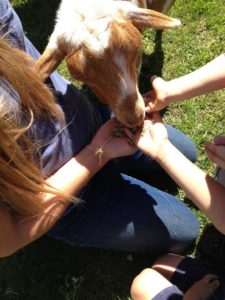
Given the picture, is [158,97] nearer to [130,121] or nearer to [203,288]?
[130,121]

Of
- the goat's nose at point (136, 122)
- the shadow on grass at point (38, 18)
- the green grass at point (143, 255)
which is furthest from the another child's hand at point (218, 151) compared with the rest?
the shadow on grass at point (38, 18)

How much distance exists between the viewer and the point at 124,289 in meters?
3.38

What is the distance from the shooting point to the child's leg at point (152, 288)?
2.93m

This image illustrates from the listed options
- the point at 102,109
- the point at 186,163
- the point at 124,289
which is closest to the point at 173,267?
the point at 124,289

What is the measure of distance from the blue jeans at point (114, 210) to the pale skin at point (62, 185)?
0.29ft

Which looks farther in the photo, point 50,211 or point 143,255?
point 143,255

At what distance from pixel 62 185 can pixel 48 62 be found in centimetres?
63

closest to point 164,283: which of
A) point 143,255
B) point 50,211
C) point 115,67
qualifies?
point 143,255

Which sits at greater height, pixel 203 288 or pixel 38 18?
pixel 38 18

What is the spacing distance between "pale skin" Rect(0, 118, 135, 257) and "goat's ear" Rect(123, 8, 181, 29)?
1.69 ft

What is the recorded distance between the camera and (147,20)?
244cm

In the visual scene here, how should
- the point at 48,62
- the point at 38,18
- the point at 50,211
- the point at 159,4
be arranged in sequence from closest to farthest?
the point at 48,62
the point at 50,211
the point at 159,4
the point at 38,18

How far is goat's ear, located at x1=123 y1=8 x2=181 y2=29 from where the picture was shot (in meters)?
2.41

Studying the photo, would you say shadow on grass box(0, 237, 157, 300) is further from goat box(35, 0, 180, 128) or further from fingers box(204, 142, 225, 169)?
goat box(35, 0, 180, 128)
